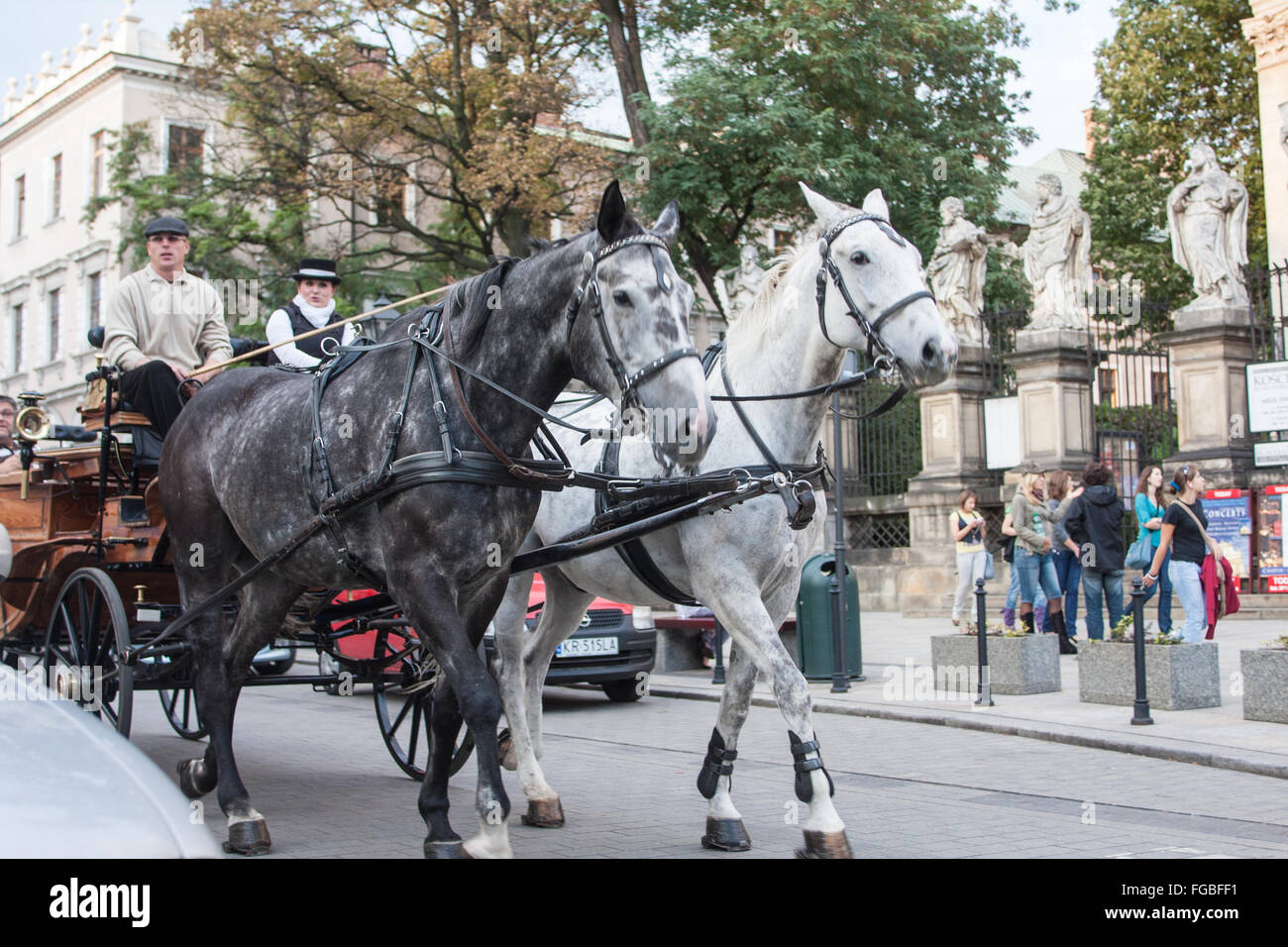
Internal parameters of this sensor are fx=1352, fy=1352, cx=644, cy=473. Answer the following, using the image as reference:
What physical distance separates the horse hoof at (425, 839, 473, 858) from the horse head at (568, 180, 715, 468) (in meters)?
1.66

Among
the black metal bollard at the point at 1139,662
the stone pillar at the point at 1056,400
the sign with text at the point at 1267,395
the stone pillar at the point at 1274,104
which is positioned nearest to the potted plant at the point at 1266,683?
the black metal bollard at the point at 1139,662

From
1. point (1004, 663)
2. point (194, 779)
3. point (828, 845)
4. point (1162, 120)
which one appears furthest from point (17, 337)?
point (828, 845)

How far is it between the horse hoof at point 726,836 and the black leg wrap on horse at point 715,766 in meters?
0.15

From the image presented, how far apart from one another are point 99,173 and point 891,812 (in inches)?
1776

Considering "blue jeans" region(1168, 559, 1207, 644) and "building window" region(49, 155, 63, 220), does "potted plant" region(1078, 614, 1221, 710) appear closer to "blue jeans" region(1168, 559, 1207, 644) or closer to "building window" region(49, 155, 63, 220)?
"blue jeans" region(1168, 559, 1207, 644)

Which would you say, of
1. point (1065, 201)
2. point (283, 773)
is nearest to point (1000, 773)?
point (283, 773)

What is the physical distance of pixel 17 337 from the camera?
53.3 meters

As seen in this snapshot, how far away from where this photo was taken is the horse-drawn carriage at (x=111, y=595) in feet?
23.5

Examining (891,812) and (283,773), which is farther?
(283,773)

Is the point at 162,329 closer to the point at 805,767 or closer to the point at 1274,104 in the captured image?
the point at 805,767

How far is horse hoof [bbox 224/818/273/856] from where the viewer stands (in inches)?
226

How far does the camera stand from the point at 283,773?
836 cm
